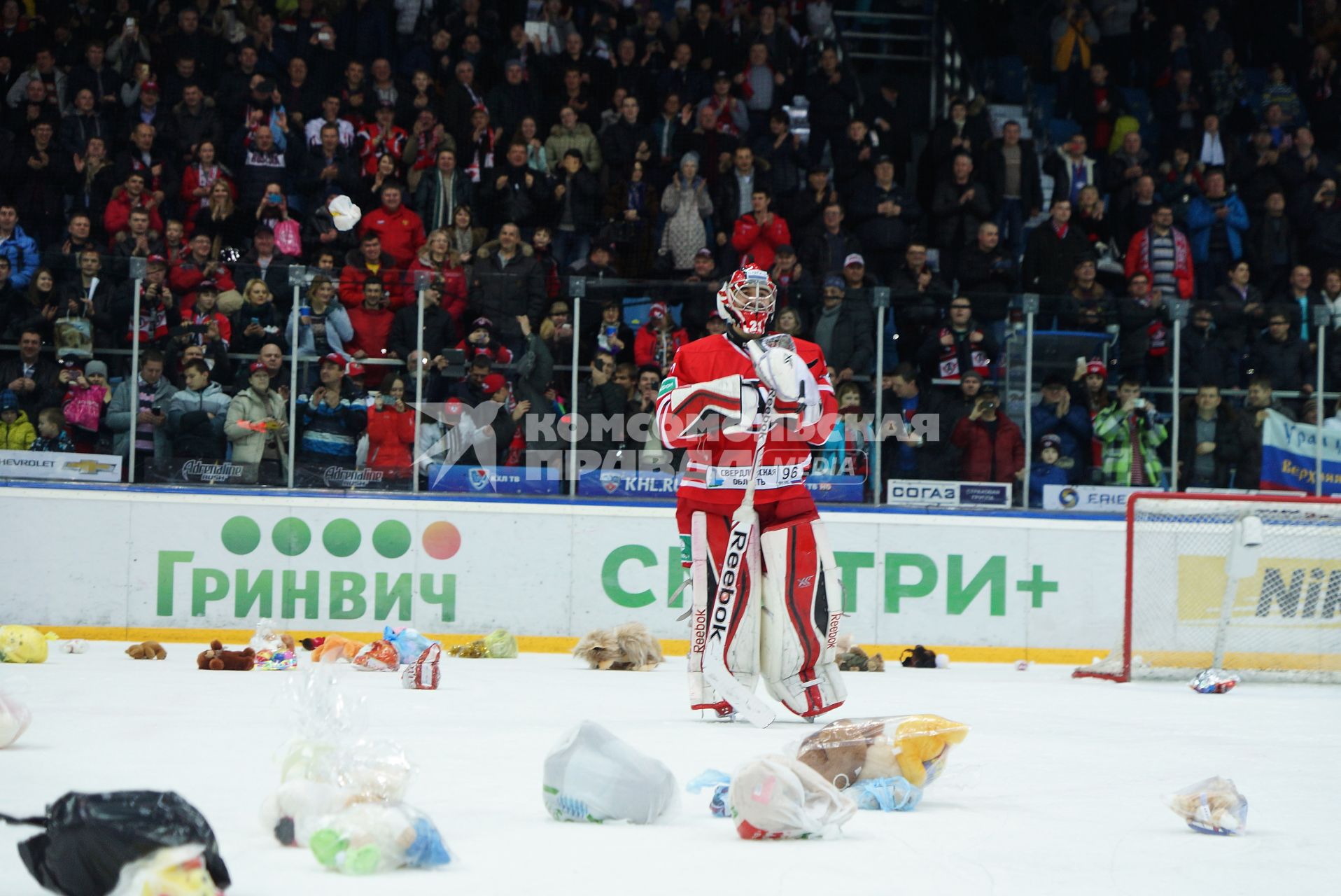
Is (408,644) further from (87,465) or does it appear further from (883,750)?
(883,750)

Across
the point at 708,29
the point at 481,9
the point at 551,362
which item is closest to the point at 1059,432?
the point at 551,362

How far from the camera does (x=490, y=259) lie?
36.0 feet

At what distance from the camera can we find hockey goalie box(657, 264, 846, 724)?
618cm

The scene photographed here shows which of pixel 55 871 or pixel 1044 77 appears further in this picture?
pixel 1044 77

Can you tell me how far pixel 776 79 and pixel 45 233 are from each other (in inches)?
239

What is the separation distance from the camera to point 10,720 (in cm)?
464

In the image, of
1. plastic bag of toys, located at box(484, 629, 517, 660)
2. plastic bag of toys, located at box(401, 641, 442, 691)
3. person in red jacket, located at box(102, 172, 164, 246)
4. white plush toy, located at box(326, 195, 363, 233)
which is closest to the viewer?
plastic bag of toys, located at box(401, 641, 442, 691)

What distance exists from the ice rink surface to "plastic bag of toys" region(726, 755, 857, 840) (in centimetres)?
4

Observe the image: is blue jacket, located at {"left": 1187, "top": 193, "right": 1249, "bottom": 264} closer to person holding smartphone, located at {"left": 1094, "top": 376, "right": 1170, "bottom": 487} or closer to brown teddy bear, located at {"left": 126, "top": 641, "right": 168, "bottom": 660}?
person holding smartphone, located at {"left": 1094, "top": 376, "right": 1170, "bottom": 487}

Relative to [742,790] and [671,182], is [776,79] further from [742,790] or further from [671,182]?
[742,790]

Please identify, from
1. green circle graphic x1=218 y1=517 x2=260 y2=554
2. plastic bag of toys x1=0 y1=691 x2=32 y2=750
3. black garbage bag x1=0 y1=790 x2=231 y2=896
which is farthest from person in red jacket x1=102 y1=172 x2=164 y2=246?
black garbage bag x1=0 y1=790 x2=231 y2=896

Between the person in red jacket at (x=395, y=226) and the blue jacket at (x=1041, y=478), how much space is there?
468 cm

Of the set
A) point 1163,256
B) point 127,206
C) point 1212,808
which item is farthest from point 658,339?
point 1212,808

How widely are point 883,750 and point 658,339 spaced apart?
6121 mm
